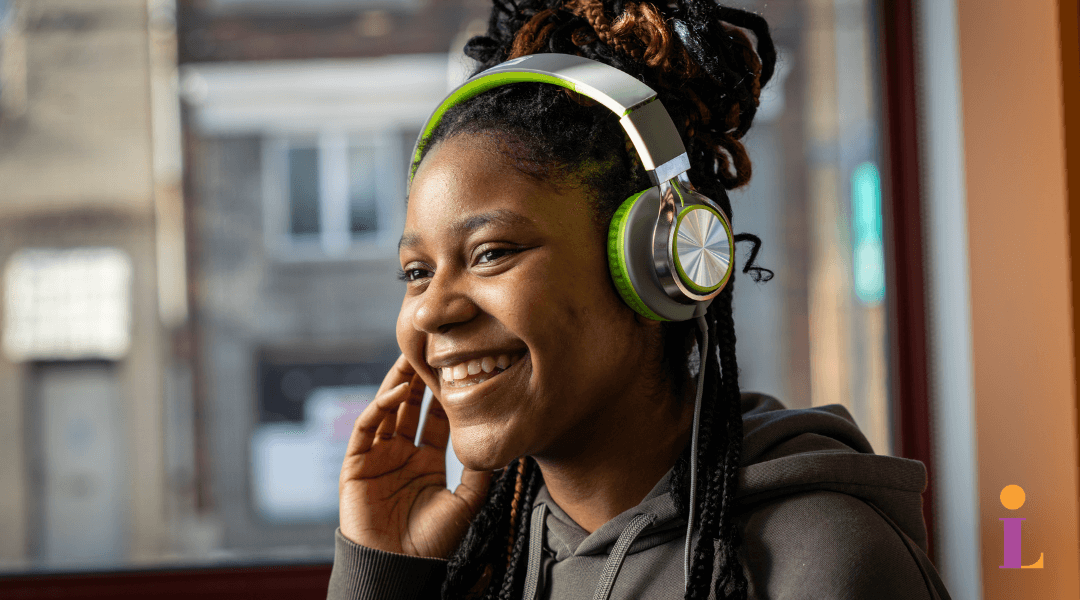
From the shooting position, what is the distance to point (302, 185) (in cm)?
222

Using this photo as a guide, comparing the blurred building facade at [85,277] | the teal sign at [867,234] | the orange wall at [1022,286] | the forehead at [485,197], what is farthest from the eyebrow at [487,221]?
the blurred building facade at [85,277]

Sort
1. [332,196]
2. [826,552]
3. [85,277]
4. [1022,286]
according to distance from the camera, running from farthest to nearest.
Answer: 1. [332,196]
2. [85,277]
3. [1022,286]
4. [826,552]

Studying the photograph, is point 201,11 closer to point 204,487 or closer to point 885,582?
point 204,487

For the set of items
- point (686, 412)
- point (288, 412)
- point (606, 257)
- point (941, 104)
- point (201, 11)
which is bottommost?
point (288, 412)

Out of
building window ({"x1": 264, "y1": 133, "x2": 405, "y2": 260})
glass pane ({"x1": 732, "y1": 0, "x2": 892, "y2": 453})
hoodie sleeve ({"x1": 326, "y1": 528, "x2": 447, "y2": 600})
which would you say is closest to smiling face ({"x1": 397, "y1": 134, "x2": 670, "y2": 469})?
hoodie sleeve ({"x1": 326, "y1": 528, "x2": 447, "y2": 600})

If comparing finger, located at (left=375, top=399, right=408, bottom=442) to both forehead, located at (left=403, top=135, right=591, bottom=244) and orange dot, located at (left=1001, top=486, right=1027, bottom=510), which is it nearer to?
forehead, located at (left=403, top=135, right=591, bottom=244)

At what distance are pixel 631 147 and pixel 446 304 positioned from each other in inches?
9.3

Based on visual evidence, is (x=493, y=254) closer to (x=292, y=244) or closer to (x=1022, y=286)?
(x=1022, y=286)

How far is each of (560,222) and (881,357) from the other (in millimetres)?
1330

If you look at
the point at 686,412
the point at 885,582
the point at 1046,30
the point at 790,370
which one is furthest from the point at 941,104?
the point at 885,582

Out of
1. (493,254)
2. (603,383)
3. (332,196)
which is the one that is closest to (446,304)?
(493,254)

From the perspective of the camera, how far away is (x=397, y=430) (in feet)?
Answer: 3.36

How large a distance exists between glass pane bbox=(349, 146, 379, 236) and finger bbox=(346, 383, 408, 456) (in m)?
1.17

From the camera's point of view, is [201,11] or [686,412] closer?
[686,412]
